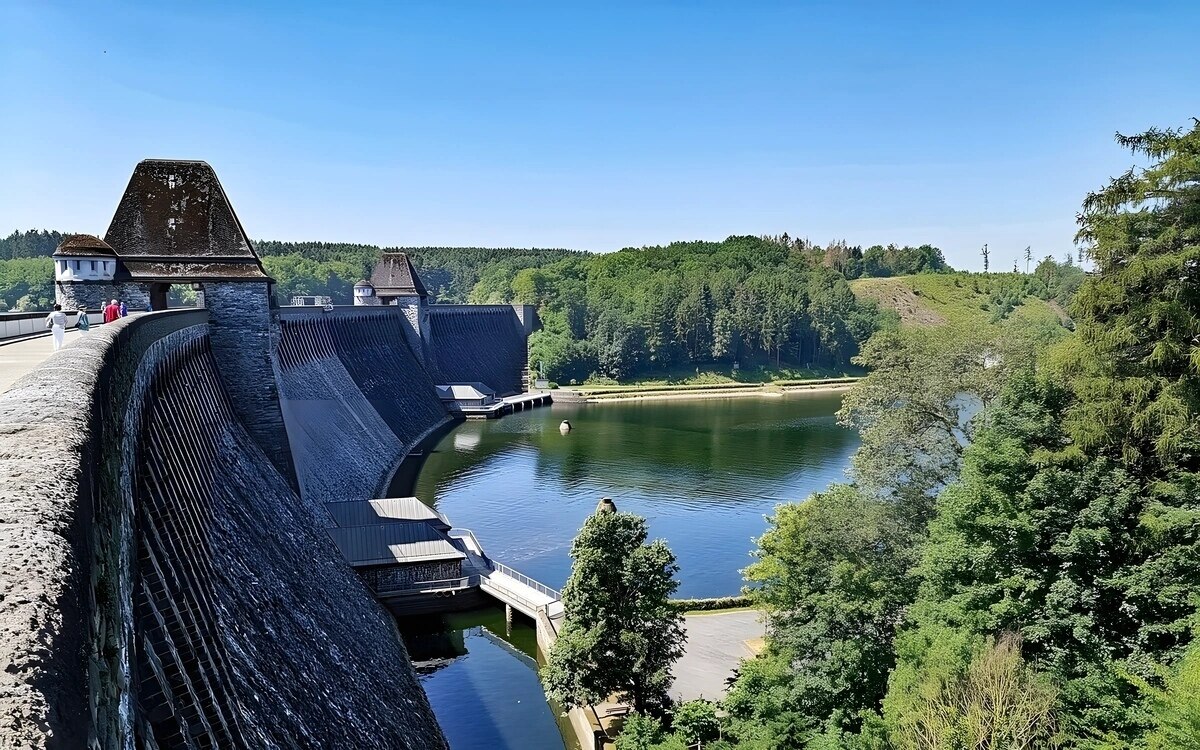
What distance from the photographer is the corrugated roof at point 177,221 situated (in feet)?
70.7

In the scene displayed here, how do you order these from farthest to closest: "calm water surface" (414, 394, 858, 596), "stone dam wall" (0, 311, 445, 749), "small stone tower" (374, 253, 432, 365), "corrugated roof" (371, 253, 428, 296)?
"corrugated roof" (371, 253, 428, 296), "small stone tower" (374, 253, 432, 365), "calm water surface" (414, 394, 858, 596), "stone dam wall" (0, 311, 445, 749)

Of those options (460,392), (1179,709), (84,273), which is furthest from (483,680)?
(460,392)

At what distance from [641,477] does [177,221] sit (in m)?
30.8

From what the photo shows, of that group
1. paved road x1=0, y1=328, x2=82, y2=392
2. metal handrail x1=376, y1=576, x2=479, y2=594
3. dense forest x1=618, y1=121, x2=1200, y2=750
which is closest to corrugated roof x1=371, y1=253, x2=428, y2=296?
metal handrail x1=376, y1=576, x2=479, y2=594

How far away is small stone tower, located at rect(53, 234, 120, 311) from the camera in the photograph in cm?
1967

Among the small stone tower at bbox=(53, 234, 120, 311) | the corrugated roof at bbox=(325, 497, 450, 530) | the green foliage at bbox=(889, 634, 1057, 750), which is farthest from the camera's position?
the corrugated roof at bbox=(325, 497, 450, 530)

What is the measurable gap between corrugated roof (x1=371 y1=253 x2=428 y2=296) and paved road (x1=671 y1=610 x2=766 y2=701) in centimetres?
4735

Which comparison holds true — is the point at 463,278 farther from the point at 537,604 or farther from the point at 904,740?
the point at 904,740

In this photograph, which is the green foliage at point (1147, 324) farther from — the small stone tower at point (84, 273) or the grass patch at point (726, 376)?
the grass patch at point (726, 376)

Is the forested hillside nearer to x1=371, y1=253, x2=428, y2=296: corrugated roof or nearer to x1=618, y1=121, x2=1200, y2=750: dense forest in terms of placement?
x1=371, y1=253, x2=428, y2=296: corrugated roof

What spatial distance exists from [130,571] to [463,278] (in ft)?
545

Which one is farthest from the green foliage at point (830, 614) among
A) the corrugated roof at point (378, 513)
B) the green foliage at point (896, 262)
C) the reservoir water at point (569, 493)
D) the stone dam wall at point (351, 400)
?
the green foliage at point (896, 262)

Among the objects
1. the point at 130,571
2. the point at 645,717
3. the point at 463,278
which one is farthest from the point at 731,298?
the point at 130,571

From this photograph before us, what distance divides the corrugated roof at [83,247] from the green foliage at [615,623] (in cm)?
1400
